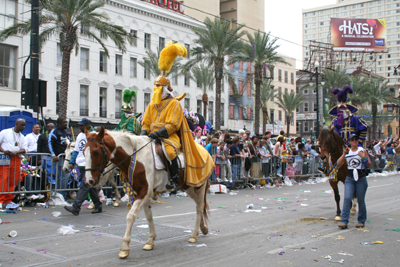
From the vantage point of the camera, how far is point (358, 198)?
26.1 feet

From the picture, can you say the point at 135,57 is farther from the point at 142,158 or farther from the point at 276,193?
the point at 142,158

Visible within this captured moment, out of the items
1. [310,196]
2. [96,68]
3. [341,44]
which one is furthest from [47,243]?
[341,44]

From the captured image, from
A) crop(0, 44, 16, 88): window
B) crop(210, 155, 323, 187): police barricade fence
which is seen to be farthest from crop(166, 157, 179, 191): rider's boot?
crop(0, 44, 16, 88): window

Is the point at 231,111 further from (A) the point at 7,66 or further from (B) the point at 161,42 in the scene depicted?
(A) the point at 7,66

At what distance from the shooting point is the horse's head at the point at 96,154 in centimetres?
536

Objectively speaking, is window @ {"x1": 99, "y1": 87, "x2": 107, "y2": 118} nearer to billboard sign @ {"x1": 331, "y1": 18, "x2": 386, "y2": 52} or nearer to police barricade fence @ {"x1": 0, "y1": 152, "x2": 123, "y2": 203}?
police barricade fence @ {"x1": 0, "y1": 152, "x2": 123, "y2": 203}

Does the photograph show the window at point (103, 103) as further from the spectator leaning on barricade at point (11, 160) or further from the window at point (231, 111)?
the spectator leaning on barricade at point (11, 160)

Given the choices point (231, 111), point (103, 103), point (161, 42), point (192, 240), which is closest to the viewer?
point (192, 240)

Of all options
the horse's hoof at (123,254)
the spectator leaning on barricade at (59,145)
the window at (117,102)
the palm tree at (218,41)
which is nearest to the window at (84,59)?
the window at (117,102)

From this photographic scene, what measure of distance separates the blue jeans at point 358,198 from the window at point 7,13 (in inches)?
1106

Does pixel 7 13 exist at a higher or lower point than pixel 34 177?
higher

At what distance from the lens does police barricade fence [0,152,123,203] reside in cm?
971

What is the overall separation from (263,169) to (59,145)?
9.22 metres

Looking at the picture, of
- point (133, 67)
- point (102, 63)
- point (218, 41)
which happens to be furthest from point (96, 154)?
point (133, 67)
